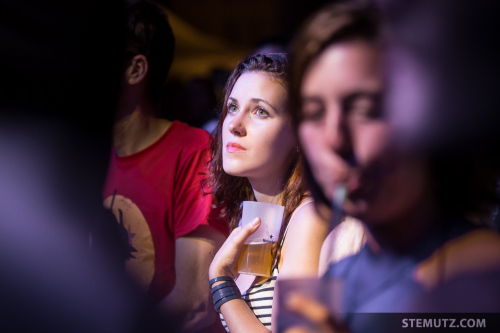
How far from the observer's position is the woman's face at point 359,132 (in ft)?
3.08

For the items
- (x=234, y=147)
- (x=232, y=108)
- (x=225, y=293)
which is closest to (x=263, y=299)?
(x=225, y=293)

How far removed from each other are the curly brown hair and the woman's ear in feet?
1.02

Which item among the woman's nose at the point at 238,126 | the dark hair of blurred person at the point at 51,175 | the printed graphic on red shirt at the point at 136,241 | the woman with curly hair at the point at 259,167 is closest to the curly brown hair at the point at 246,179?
the woman with curly hair at the point at 259,167

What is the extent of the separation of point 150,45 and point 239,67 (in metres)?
0.35

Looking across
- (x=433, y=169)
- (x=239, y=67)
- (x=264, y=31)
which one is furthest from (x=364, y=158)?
(x=264, y=31)

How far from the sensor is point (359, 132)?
944mm

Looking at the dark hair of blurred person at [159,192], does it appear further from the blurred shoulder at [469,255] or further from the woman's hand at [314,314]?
the blurred shoulder at [469,255]

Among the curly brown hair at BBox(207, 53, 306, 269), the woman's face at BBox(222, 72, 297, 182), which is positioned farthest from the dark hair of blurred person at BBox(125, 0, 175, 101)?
the woman's face at BBox(222, 72, 297, 182)

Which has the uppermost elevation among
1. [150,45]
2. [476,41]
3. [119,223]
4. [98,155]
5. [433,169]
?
[150,45]

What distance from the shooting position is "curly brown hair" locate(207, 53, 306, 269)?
128 cm

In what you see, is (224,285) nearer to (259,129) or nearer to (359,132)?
(259,129)

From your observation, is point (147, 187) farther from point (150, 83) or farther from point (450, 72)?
point (450, 72)

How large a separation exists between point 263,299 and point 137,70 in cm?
84

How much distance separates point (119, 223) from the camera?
60.4 inches
